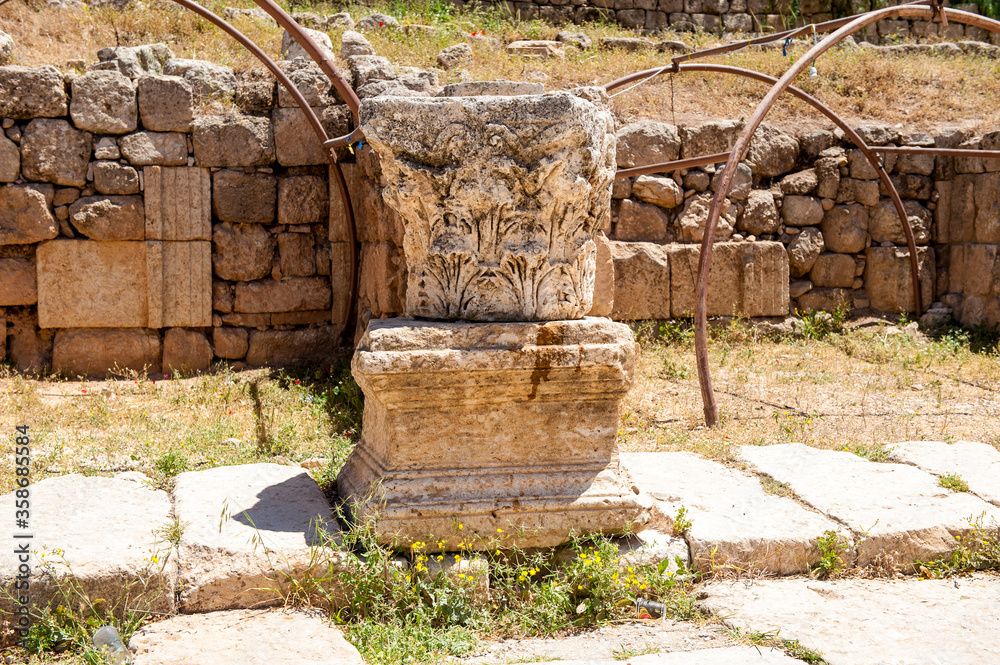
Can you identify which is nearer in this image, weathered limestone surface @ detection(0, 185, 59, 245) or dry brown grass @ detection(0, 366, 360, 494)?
dry brown grass @ detection(0, 366, 360, 494)

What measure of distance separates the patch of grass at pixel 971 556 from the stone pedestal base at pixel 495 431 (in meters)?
1.28

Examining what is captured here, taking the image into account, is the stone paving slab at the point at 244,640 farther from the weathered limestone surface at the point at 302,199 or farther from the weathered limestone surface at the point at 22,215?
the weathered limestone surface at the point at 22,215

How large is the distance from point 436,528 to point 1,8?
835 cm

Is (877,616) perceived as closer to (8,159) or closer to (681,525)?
(681,525)

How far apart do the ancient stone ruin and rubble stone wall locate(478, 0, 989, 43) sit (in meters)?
11.1

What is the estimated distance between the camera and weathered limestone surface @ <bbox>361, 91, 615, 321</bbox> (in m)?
2.95

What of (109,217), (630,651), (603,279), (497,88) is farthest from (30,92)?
(630,651)

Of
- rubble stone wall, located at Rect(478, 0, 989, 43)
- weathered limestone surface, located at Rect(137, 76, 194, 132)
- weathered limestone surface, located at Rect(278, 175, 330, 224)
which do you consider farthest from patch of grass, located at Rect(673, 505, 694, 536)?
rubble stone wall, located at Rect(478, 0, 989, 43)

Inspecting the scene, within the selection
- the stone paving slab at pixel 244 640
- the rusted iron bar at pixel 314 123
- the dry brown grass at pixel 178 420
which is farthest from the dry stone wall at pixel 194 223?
the stone paving slab at pixel 244 640

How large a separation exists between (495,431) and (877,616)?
4.95ft

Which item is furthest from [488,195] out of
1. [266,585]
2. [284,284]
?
[284,284]

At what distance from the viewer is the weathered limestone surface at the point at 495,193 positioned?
9.68ft

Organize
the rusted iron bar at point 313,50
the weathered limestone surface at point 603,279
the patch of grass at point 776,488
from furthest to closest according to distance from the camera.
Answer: the rusted iron bar at point 313,50
the weathered limestone surface at point 603,279
the patch of grass at point 776,488

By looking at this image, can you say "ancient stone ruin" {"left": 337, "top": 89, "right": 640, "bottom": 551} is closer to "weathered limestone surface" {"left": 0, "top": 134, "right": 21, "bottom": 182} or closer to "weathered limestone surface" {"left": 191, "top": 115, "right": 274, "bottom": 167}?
"weathered limestone surface" {"left": 191, "top": 115, "right": 274, "bottom": 167}
